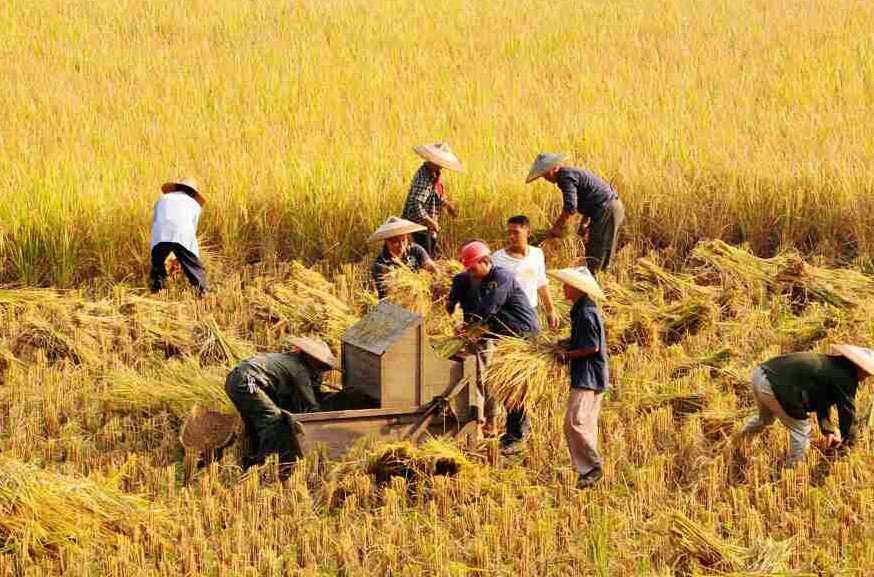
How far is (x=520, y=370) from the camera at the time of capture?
22.0ft

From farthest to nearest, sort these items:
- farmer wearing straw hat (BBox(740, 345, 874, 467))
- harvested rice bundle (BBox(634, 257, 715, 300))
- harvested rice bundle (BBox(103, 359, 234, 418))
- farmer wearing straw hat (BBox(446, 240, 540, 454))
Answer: harvested rice bundle (BBox(634, 257, 715, 300)) < harvested rice bundle (BBox(103, 359, 234, 418)) < farmer wearing straw hat (BBox(446, 240, 540, 454)) < farmer wearing straw hat (BBox(740, 345, 874, 467))

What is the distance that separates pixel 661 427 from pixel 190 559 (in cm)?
260

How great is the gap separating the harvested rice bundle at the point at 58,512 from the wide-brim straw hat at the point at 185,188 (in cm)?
341

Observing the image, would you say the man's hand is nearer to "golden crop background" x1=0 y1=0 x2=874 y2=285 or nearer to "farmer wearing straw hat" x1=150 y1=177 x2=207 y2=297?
"golden crop background" x1=0 y1=0 x2=874 y2=285

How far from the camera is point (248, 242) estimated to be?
380 inches

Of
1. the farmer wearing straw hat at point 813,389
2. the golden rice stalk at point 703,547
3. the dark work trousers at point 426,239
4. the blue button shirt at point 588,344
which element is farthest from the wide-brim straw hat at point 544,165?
the golden rice stalk at point 703,547

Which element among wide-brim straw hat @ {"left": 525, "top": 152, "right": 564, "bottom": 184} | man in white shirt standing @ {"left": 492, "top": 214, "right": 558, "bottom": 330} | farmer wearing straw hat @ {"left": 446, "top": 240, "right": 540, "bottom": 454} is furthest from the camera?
wide-brim straw hat @ {"left": 525, "top": 152, "right": 564, "bottom": 184}

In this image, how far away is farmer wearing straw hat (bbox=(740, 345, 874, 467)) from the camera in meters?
6.29

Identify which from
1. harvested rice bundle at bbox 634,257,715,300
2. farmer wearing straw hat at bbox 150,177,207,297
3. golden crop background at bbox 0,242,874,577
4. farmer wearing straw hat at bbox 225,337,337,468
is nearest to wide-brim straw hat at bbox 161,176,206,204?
farmer wearing straw hat at bbox 150,177,207,297

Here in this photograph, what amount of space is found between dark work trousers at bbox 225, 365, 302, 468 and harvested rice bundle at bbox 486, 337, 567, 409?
1.00 m

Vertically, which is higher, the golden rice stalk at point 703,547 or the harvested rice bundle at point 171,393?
the harvested rice bundle at point 171,393

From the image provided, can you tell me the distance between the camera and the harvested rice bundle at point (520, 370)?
262 inches

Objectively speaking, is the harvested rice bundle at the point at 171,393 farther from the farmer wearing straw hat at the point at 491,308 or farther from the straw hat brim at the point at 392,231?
the farmer wearing straw hat at the point at 491,308

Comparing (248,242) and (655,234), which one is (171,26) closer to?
(248,242)
